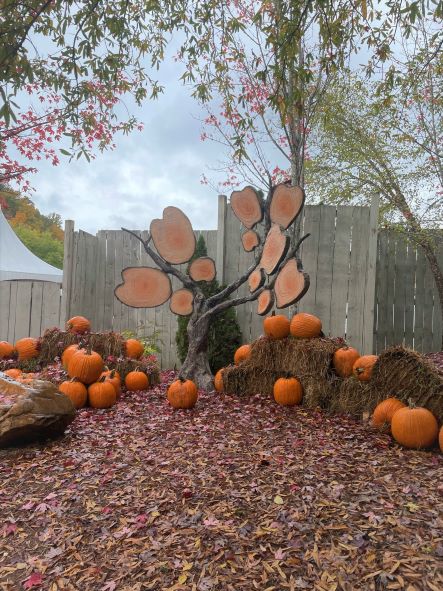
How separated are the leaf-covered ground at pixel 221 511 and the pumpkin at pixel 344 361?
58 cm

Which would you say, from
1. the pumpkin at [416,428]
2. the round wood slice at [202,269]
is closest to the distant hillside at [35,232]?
the round wood slice at [202,269]

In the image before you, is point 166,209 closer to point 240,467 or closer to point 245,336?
point 245,336

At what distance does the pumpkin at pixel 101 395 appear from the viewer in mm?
3922

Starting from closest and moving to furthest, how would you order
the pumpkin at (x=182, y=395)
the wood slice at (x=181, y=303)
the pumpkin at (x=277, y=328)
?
the pumpkin at (x=182, y=395), the pumpkin at (x=277, y=328), the wood slice at (x=181, y=303)

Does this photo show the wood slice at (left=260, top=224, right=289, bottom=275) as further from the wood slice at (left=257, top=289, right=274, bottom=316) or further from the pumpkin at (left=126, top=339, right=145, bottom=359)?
the pumpkin at (left=126, top=339, right=145, bottom=359)

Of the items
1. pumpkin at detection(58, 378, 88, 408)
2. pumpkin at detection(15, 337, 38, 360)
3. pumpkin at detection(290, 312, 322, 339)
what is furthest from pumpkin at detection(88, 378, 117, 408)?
pumpkin at detection(290, 312, 322, 339)

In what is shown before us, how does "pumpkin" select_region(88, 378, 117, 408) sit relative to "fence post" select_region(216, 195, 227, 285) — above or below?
below

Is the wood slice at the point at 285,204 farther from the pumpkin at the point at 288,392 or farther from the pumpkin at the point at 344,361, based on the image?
the pumpkin at the point at 288,392

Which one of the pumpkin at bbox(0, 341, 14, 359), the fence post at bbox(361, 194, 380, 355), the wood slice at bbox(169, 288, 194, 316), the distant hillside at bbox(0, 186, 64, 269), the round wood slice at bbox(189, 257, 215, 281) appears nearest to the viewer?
the wood slice at bbox(169, 288, 194, 316)

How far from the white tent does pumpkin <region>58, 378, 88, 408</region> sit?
18.2ft

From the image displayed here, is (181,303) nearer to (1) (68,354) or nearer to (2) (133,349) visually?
(2) (133,349)

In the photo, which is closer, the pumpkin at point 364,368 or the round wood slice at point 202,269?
the pumpkin at point 364,368

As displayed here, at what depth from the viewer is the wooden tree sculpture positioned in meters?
4.37

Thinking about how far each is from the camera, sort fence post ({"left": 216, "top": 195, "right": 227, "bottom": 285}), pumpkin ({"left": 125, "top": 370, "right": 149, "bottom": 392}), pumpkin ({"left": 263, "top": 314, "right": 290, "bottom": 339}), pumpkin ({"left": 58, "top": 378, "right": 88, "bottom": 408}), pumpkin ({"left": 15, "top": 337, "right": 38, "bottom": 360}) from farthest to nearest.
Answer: fence post ({"left": 216, "top": 195, "right": 227, "bottom": 285}) < pumpkin ({"left": 15, "top": 337, "right": 38, "bottom": 360}) < pumpkin ({"left": 125, "top": 370, "right": 149, "bottom": 392}) < pumpkin ({"left": 263, "top": 314, "right": 290, "bottom": 339}) < pumpkin ({"left": 58, "top": 378, "right": 88, "bottom": 408})
